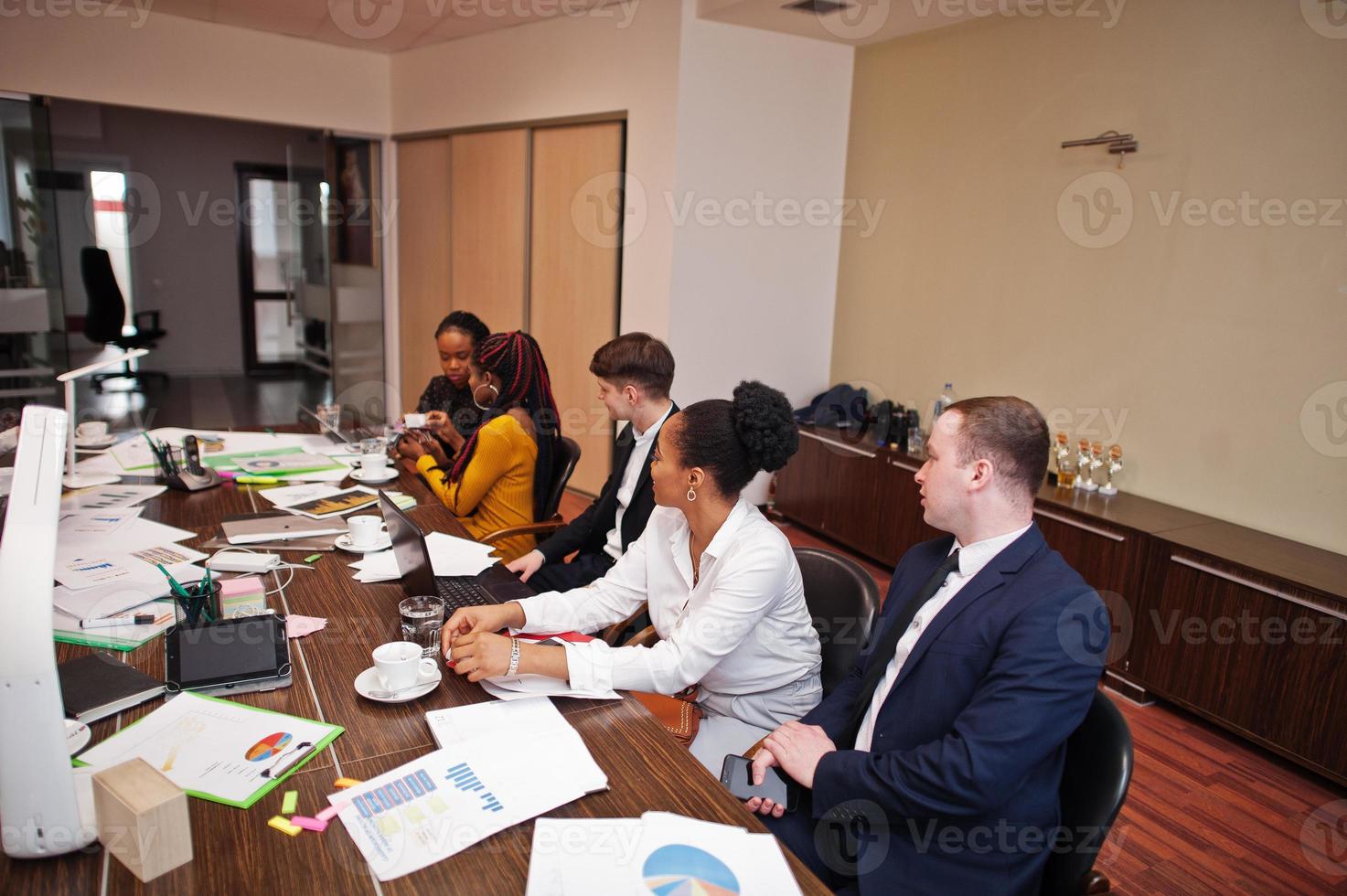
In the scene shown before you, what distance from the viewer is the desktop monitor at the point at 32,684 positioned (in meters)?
1.07

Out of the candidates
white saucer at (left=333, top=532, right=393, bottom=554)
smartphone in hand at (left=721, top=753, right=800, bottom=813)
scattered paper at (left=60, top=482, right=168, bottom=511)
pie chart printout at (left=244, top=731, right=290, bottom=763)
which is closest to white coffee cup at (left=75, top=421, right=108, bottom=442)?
scattered paper at (left=60, top=482, right=168, bottom=511)

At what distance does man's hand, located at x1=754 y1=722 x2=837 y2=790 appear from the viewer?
1.62 meters

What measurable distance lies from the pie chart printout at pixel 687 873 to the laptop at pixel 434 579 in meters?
0.87

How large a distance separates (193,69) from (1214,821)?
23.3ft

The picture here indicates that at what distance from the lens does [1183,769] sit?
9.59ft

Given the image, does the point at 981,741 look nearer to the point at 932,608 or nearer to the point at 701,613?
the point at 932,608

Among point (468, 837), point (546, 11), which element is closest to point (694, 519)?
point (468, 837)

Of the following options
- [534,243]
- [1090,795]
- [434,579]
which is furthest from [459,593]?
[534,243]

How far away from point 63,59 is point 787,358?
501 cm

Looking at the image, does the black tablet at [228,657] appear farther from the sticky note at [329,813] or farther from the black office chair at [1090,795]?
the black office chair at [1090,795]

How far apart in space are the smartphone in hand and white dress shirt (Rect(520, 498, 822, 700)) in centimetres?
19

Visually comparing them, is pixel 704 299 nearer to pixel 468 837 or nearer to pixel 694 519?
pixel 694 519

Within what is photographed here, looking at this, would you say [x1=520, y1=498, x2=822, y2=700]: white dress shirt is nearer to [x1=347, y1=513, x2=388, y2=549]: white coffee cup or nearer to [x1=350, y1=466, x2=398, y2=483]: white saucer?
[x1=347, y1=513, x2=388, y2=549]: white coffee cup

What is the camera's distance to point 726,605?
181cm
